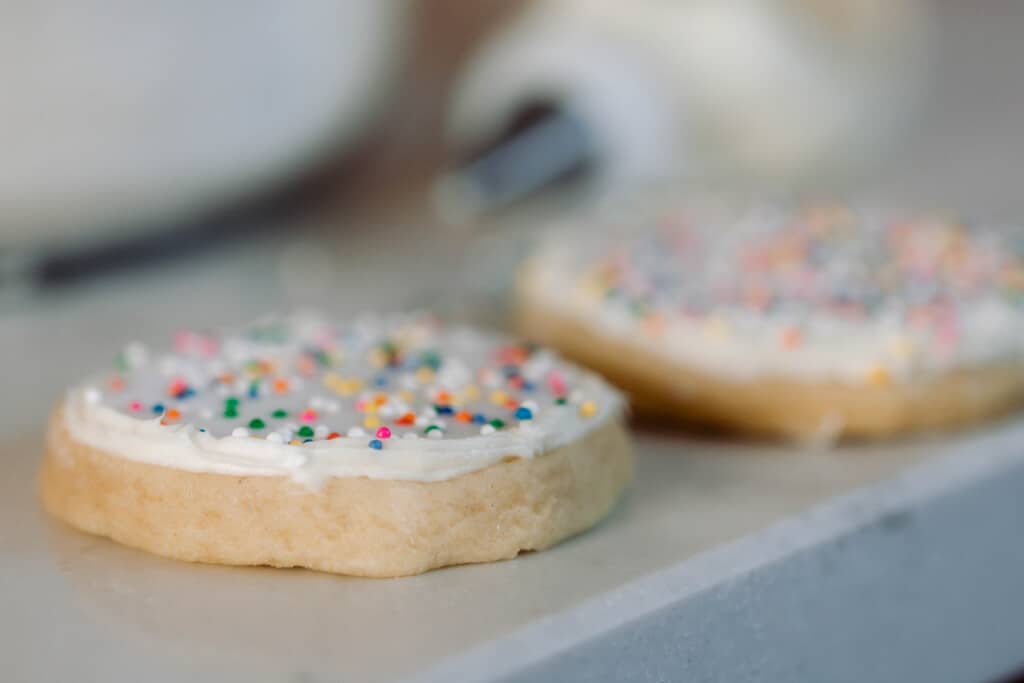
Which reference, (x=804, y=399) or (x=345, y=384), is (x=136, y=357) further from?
(x=804, y=399)

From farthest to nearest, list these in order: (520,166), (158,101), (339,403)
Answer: (520,166) < (158,101) < (339,403)

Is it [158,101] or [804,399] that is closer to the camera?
[804,399]

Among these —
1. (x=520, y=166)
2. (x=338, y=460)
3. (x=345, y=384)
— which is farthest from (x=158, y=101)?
(x=338, y=460)

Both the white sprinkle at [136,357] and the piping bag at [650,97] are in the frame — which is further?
the piping bag at [650,97]

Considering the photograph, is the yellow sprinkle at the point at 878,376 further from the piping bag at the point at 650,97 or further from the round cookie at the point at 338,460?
the piping bag at the point at 650,97

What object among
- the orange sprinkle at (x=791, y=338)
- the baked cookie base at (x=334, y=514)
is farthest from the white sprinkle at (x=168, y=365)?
the orange sprinkle at (x=791, y=338)

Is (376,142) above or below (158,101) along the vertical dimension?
below

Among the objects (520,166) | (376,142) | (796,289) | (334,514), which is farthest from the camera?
(376,142)
